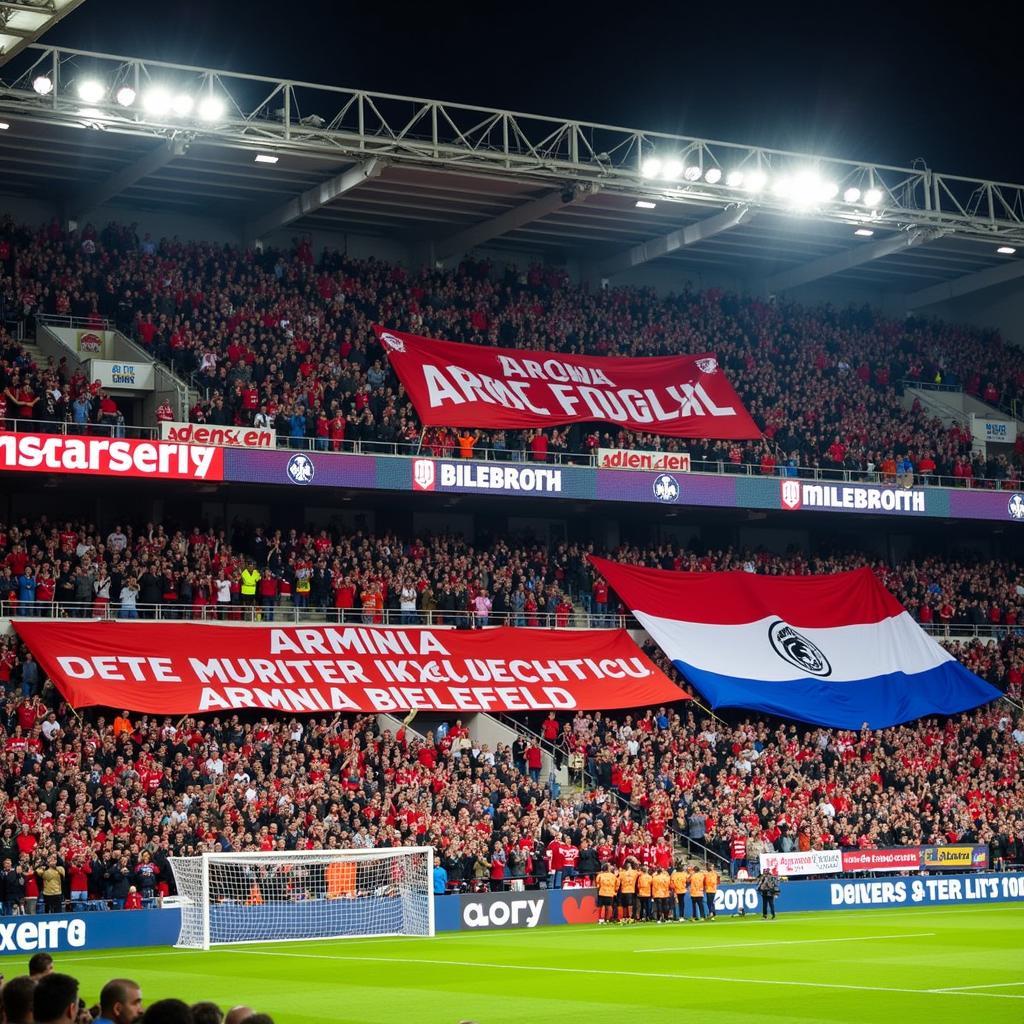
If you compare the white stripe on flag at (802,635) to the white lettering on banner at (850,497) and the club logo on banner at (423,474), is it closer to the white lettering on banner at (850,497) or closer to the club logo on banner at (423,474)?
the white lettering on banner at (850,497)

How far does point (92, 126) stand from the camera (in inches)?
1521

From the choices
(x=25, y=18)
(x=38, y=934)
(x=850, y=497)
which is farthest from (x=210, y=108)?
(x=850, y=497)

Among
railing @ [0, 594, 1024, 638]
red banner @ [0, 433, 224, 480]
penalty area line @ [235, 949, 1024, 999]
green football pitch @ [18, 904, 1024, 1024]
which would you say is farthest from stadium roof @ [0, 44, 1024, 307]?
penalty area line @ [235, 949, 1024, 999]

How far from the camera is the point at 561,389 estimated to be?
152 ft

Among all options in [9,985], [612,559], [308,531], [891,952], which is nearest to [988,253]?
[612,559]

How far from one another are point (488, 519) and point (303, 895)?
1933 cm

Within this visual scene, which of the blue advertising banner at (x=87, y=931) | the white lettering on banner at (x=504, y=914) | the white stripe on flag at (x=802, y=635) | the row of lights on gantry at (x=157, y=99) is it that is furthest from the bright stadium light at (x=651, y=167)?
the blue advertising banner at (x=87, y=931)

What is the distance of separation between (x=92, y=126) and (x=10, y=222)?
5.64 m

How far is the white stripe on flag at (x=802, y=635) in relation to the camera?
4388 cm

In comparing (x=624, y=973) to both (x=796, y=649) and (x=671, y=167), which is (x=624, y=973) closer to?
(x=796, y=649)

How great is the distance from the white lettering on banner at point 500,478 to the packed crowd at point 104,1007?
34256 mm

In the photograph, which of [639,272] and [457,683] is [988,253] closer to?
[639,272]

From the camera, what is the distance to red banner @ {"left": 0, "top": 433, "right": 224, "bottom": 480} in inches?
1437

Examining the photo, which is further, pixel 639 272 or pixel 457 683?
pixel 639 272
